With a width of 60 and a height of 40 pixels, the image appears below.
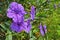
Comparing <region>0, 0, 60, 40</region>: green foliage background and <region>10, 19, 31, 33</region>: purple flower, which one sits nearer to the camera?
<region>10, 19, 31, 33</region>: purple flower

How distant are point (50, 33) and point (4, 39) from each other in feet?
1.57

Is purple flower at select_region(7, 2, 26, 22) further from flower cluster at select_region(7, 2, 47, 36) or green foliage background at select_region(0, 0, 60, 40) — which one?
green foliage background at select_region(0, 0, 60, 40)

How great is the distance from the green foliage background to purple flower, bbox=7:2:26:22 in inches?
8.7

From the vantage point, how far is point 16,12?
145 centimetres

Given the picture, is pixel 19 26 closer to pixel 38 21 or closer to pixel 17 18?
pixel 17 18

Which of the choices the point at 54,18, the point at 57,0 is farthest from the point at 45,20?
the point at 57,0

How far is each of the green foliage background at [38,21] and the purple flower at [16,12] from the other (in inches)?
8.7

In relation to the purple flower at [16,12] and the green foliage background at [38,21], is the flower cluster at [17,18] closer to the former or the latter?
the purple flower at [16,12]

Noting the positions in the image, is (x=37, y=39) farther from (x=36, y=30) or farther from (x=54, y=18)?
(x=54, y=18)

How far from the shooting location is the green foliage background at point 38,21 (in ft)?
5.46

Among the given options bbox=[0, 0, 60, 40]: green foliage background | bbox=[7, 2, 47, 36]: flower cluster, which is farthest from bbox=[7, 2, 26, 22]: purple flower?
bbox=[0, 0, 60, 40]: green foliage background

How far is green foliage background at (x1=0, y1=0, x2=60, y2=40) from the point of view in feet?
5.46

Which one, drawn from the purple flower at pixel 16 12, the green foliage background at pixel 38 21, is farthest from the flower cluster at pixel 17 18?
the green foliage background at pixel 38 21

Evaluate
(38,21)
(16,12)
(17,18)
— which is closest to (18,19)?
(17,18)
